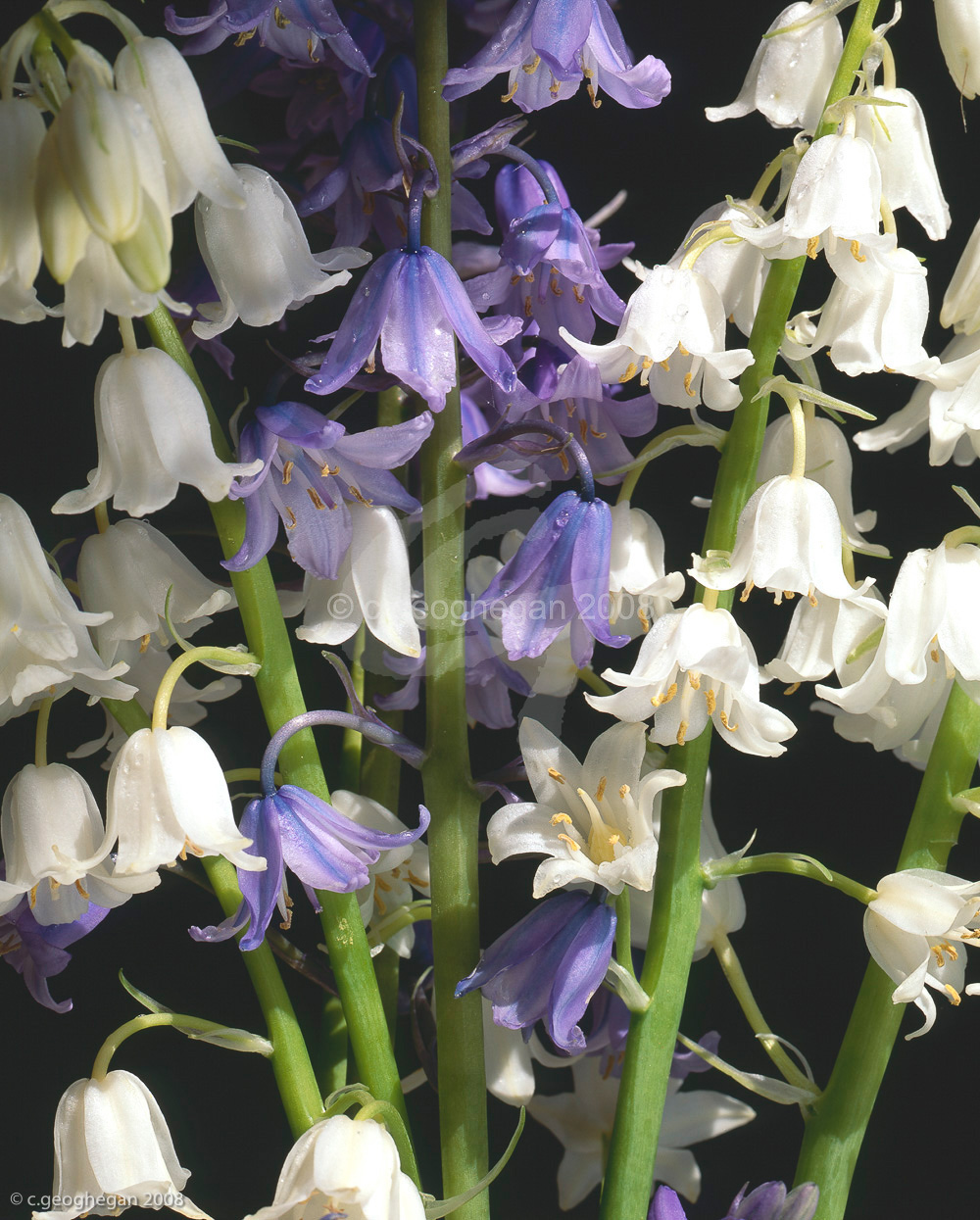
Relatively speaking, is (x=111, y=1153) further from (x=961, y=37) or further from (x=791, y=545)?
(x=961, y=37)

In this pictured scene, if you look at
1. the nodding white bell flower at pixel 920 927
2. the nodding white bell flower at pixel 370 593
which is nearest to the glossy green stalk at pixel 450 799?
the nodding white bell flower at pixel 370 593

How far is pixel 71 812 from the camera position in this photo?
2.40 feet

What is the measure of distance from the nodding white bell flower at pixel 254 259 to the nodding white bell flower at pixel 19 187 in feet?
0.37

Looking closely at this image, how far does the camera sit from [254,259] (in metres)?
0.70

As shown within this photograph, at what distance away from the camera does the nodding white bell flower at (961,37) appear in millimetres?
688

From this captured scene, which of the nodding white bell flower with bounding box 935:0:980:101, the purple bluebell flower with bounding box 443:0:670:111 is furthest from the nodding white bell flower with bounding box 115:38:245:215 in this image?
the nodding white bell flower with bounding box 935:0:980:101

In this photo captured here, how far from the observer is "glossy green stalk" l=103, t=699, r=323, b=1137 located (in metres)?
0.78

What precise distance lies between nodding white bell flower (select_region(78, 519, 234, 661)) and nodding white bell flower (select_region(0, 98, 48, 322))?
0.19 metres

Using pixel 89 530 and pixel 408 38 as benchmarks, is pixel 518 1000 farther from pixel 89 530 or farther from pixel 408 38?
pixel 408 38

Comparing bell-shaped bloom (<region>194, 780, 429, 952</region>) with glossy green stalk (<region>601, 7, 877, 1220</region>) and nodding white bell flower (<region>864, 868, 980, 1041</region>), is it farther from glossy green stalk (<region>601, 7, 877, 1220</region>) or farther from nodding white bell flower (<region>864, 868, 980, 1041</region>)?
nodding white bell flower (<region>864, 868, 980, 1041</region>)

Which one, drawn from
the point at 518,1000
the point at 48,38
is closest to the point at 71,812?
the point at 518,1000

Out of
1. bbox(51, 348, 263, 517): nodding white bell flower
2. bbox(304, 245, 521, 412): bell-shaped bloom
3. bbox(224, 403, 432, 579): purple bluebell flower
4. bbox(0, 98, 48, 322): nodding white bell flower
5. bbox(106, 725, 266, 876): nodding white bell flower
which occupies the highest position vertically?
bbox(0, 98, 48, 322): nodding white bell flower

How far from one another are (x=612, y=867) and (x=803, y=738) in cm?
54

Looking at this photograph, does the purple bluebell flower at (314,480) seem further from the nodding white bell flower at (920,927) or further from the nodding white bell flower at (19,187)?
the nodding white bell flower at (920,927)
